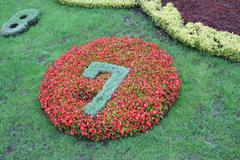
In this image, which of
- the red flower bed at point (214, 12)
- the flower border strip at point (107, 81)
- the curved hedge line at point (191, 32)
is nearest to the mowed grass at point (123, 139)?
the curved hedge line at point (191, 32)

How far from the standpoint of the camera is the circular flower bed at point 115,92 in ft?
22.2

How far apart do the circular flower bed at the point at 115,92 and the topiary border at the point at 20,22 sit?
2.24 m

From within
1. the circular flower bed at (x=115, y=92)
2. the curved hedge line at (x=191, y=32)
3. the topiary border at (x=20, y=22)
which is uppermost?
the curved hedge line at (x=191, y=32)

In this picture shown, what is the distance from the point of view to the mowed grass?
6.58 m

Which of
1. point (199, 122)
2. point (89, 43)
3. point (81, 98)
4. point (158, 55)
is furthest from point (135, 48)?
point (199, 122)

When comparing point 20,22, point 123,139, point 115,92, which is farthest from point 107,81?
point 20,22

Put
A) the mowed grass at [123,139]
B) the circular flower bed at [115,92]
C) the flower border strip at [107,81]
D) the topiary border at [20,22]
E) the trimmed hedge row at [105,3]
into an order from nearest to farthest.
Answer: the mowed grass at [123,139] < the circular flower bed at [115,92] < the flower border strip at [107,81] < the topiary border at [20,22] < the trimmed hedge row at [105,3]

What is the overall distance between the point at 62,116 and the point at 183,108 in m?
2.32

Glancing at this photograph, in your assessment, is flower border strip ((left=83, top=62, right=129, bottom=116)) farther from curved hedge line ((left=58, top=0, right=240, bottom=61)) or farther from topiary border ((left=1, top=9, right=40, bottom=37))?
topiary border ((left=1, top=9, right=40, bottom=37))

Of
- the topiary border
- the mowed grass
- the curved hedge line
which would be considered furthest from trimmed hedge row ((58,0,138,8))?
the topiary border

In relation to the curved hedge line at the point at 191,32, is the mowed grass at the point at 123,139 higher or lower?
lower

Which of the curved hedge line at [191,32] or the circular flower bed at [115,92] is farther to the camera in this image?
the curved hedge line at [191,32]

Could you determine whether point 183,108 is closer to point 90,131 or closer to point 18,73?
point 90,131

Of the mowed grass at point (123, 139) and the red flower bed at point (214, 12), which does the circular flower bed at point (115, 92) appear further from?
the red flower bed at point (214, 12)
